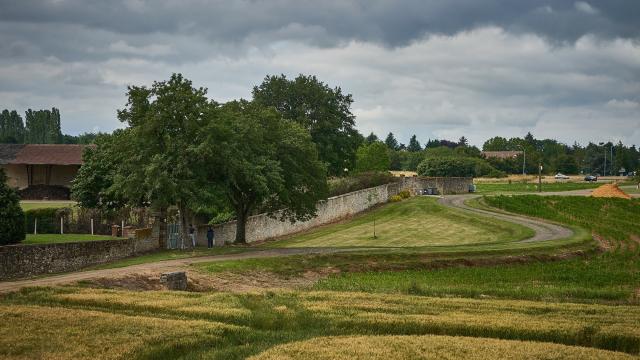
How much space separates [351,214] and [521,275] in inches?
1661

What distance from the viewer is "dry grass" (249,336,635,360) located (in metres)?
20.8

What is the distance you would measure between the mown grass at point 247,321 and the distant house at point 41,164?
64.0 m

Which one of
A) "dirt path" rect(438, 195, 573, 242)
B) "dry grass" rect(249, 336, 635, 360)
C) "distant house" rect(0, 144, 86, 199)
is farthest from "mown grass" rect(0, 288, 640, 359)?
"distant house" rect(0, 144, 86, 199)

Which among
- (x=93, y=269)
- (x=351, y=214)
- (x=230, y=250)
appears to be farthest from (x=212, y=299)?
(x=351, y=214)

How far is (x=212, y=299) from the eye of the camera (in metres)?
30.6

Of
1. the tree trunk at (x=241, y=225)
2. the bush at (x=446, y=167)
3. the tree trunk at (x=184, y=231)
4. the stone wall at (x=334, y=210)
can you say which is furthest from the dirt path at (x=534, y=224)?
the bush at (x=446, y=167)

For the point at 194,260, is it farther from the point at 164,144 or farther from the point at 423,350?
the point at 423,350

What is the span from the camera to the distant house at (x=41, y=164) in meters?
90.0

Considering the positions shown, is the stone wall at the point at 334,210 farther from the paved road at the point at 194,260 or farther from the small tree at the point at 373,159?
the small tree at the point at 373,159

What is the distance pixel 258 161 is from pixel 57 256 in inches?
667

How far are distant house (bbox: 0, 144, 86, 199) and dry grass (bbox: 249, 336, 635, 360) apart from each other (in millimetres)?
73569

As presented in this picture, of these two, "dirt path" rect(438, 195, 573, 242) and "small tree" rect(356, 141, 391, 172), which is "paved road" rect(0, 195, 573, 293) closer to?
"dirt path" rect(438, 195, 573, 242)

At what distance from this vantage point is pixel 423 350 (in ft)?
70.8

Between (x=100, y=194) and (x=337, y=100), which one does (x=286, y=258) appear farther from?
(x=337, y=100)
